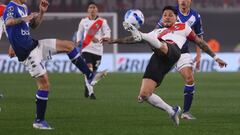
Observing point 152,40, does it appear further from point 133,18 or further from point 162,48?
point 133,18

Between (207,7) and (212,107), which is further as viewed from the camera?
(207,7)

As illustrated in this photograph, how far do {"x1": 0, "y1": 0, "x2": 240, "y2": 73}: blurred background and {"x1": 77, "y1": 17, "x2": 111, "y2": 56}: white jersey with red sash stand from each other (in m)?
12.8

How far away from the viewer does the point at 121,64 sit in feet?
120

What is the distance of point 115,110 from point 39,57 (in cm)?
408

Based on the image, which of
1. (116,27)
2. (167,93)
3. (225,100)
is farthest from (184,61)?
(116,27)

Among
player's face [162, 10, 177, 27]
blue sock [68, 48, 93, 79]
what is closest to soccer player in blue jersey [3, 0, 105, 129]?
blue sock [68, 48, 93, 79]

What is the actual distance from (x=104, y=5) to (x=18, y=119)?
23756mm

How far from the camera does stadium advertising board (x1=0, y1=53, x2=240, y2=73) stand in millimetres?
35531

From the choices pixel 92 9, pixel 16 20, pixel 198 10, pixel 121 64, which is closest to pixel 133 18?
pixel 16 20

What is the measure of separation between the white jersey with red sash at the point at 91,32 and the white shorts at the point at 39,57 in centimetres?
863

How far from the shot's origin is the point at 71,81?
→ 28.5 metres

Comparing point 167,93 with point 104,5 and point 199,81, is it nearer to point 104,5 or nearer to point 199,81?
point 199,81

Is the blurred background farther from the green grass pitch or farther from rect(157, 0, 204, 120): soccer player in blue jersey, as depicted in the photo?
rect(157, 0, 204, 120): soccer player in blue jersey

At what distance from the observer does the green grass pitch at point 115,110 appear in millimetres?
13242
